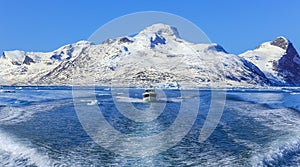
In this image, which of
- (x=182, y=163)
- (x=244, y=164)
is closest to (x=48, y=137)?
(x=182, y=163)

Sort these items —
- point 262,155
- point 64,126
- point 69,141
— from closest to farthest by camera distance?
point 262,155
point 69,141
point 64,126

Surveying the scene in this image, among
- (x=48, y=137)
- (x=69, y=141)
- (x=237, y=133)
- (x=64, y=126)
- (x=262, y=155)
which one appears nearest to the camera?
(x=262, y=155)

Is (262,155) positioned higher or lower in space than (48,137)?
lower

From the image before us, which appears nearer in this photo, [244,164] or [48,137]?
[244,164]

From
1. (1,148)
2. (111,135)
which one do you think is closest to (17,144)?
(1,148)

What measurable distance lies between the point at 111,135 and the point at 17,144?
25.0 feet

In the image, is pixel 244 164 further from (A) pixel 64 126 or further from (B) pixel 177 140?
(A) pixel 64 126

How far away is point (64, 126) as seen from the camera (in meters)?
34.5

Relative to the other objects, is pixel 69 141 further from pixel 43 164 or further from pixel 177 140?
pixel 177 140

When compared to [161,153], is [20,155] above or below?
above

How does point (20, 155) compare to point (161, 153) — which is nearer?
point (20, 155)

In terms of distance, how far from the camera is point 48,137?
27.8 meters

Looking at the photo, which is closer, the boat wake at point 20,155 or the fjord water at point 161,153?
the boat wake at point 20,155

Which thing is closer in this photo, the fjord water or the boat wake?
the boat wake
